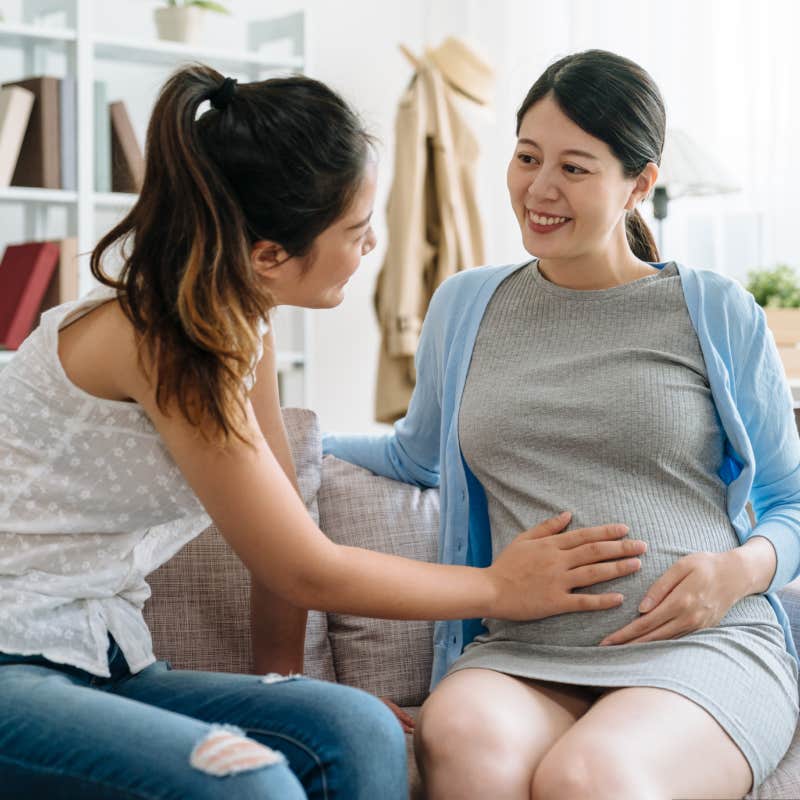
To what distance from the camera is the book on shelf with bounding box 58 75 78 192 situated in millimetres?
3164

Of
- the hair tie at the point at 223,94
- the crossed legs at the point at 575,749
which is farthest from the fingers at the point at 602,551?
the hair tie at the point at 223,94

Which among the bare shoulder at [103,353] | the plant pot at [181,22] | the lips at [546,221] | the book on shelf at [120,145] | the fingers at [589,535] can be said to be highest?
the plant pot at [181,22]

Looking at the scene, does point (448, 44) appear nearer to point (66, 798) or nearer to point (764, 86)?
point (764, 86)

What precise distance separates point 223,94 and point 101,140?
85.7 inches

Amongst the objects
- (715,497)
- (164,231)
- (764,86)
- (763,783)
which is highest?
(764,86)

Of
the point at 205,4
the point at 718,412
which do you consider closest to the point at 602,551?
the point at 718,412

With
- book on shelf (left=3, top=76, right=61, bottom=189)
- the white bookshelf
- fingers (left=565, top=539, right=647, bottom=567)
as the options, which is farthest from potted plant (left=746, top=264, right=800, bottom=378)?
book on shelf (left=3, top=76, right=61, bottom=189)

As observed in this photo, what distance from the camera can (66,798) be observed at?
1.04 m

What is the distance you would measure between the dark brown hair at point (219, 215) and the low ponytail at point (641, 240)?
22.8 inches

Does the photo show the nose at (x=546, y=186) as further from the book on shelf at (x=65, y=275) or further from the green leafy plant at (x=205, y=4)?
the green leafy plant at (x=205, y=4)

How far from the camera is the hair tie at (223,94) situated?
1.21 meters

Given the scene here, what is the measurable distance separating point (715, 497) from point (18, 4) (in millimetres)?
2815

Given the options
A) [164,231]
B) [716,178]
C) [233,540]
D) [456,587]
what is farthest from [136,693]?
[716,178]

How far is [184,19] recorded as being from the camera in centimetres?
341
